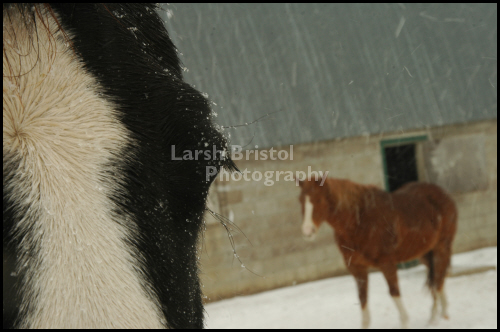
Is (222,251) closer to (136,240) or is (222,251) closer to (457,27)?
(136,240)

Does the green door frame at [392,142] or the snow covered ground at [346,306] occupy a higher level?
the green door frame at [392,142]

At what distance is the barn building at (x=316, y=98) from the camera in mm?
1641

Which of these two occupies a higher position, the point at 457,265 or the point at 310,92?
the point at 310,92

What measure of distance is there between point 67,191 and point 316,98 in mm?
1542

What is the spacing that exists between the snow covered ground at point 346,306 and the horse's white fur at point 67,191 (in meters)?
1.10

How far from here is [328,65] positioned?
1805 mm

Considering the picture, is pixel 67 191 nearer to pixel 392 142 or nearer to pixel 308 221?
pixel 308 221

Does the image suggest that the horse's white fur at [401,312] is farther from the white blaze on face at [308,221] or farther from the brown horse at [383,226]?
the white blaze on face at [308,221]

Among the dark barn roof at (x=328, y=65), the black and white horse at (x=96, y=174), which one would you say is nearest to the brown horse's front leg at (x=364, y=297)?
the dark barn roof at (x=328, y=65)

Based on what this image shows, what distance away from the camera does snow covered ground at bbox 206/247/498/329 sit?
1528 mm

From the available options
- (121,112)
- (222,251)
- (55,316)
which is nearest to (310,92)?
(222,251)

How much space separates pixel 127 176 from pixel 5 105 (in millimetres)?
133

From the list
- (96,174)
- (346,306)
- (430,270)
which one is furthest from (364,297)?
(96,174)

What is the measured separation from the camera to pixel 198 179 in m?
0.45
